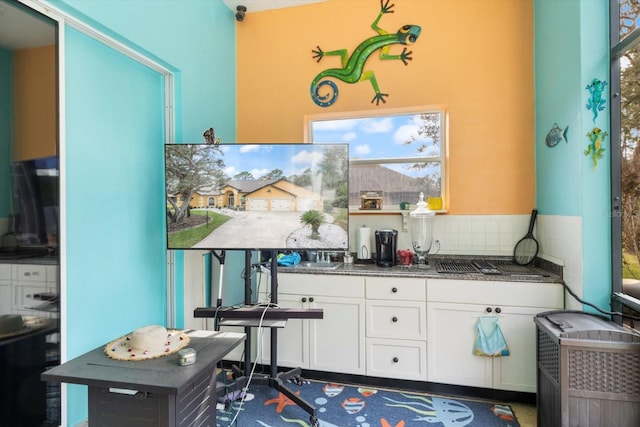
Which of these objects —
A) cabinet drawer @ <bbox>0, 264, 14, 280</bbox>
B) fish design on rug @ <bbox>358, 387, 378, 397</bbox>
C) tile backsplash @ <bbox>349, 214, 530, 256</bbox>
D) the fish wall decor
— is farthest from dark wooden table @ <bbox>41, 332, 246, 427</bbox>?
the fish wall decor

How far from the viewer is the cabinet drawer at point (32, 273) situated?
160 cm

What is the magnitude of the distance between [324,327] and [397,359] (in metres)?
0.56

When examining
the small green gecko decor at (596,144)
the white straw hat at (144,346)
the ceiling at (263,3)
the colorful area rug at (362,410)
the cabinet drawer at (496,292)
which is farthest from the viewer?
the ceiling at (263,3)

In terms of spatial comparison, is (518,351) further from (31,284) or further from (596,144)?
(31,284)

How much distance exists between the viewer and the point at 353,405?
7.50 ft

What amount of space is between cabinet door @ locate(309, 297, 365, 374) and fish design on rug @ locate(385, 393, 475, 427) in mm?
354

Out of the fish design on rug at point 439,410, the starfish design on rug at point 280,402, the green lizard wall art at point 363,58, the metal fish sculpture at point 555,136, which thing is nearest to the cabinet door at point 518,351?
the fish design on rug at point 439,410

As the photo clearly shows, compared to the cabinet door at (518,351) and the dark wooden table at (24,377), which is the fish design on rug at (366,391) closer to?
the cabinet door at (518,351)

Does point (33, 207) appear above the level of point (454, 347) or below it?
above

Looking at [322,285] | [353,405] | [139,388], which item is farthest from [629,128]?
[139,388]

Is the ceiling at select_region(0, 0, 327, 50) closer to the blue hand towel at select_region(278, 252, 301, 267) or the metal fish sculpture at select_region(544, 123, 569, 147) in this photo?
the blue hand towel at select_region(278, 252, 301, 267)

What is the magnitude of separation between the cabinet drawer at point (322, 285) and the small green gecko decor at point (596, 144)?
1.59 metres

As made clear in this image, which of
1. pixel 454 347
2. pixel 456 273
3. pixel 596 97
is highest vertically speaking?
pixel 596 97

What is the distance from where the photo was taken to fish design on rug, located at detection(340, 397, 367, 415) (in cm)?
223
